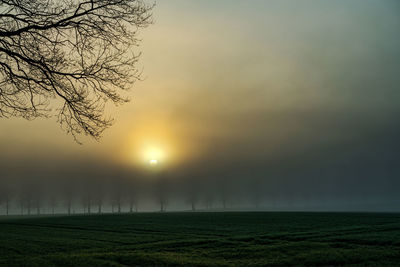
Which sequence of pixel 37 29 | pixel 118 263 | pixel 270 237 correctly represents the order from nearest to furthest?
pixel 37 29
pixel 118 263
pixel 270 237

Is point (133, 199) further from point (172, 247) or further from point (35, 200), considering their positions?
point (172, 247)

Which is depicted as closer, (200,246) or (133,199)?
(200,246)

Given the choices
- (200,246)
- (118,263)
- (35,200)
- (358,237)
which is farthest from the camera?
(35,200)

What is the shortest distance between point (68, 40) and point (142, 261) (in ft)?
32.5

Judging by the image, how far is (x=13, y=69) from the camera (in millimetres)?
14805

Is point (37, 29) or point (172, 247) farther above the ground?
point (37, 29)

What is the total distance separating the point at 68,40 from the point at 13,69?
2.58 m

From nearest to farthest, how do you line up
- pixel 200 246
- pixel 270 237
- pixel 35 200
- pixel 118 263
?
pixel 118 263 → pixel 200 246 → pixel 270 237 → pixel 35 200

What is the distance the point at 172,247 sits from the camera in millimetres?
20891

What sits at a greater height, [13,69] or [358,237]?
[13,69]

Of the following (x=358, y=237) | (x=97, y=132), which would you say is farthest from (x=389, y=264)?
(x=97, y=132)


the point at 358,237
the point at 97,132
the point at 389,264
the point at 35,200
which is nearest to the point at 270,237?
the point at 358,237

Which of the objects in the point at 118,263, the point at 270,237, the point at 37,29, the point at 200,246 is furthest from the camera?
the point at 270,237

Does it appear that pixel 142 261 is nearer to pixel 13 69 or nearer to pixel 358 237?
pixel 13 69
